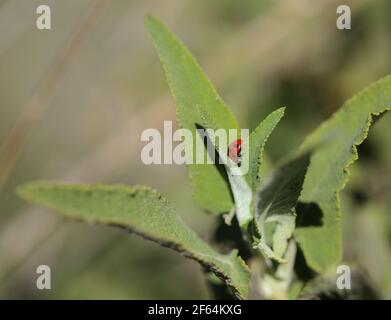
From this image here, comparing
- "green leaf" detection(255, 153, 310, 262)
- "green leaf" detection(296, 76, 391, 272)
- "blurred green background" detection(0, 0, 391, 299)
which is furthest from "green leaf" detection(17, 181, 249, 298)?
"blurred green background" detection(0, 0, 391, 299)

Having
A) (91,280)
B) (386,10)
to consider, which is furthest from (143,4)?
(91,280)

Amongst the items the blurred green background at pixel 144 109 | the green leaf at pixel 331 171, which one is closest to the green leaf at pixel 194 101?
the green leaf at pixel 331 171

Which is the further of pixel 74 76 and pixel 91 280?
pixel 74 76

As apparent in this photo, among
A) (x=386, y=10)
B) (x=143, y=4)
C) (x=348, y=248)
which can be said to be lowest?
(x=348, y=248)

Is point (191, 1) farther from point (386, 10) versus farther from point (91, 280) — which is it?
point (91, 280)

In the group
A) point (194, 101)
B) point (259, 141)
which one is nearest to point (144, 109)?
point (194, 101)

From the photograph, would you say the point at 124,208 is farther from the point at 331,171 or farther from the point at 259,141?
the point at 331,171

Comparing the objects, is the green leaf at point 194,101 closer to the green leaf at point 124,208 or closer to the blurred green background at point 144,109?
the green leaf at point 124,208

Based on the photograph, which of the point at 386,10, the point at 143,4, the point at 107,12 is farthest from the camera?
the point at 107,12
